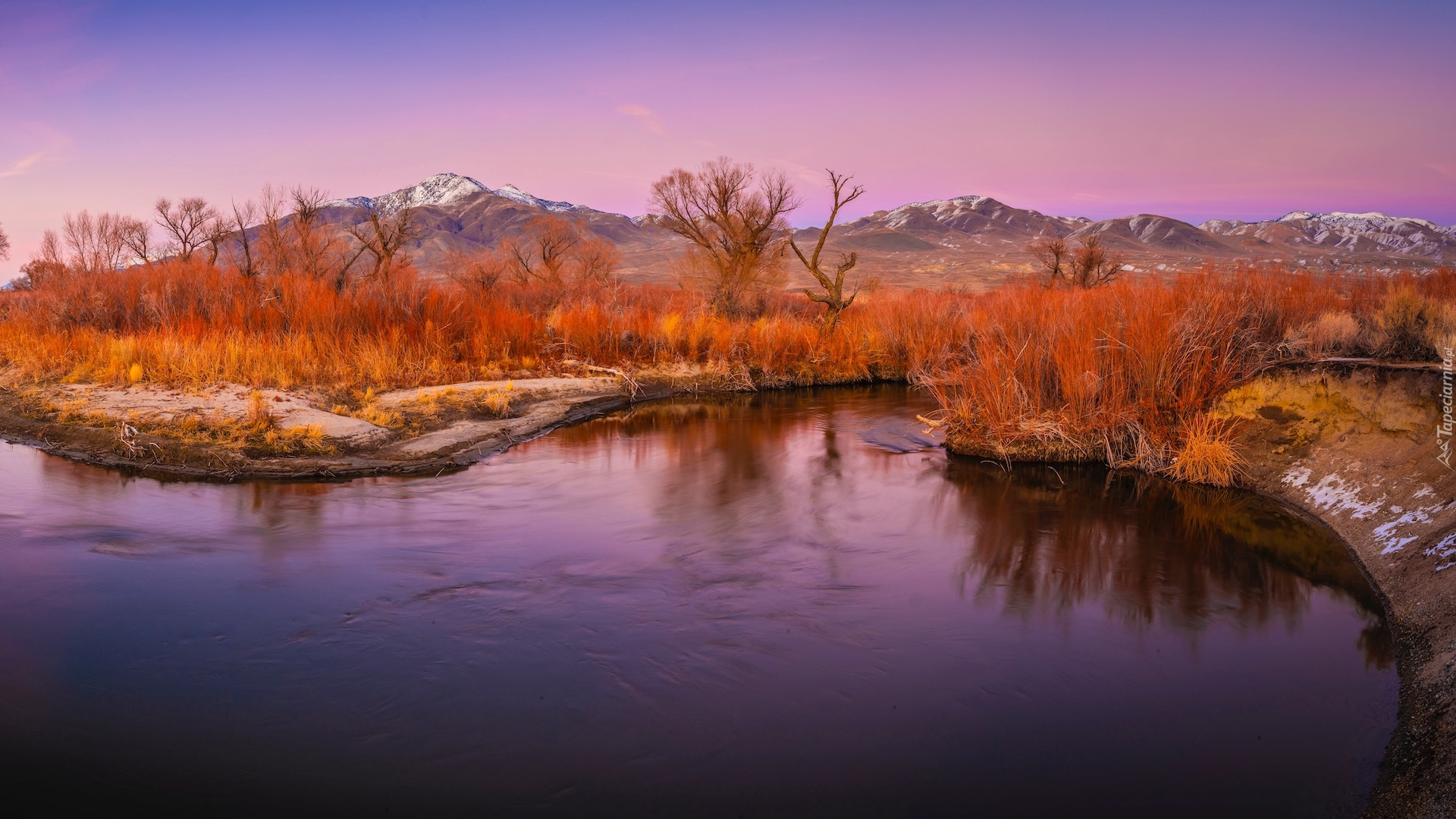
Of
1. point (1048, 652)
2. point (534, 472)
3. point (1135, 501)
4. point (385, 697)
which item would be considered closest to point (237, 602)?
Result: point (385, 697)

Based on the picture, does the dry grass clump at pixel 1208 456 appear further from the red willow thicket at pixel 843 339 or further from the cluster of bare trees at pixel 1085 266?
the cluster of bare trees at pixel 1085 266

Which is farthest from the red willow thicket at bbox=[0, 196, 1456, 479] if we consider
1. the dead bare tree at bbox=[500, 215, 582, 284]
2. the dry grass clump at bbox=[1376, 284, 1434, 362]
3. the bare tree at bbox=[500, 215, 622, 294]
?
the bare tree at bbox=[500, 215, 622, 294]

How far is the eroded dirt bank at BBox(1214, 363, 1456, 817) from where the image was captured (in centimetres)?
399

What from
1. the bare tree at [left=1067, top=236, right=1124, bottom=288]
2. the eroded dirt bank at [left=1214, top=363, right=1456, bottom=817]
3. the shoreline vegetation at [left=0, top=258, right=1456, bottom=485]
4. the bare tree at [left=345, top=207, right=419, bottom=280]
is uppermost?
the bare tree at [left=345, top=207, right=419, bottom=280]

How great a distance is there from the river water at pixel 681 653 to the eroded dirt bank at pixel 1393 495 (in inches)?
9.2

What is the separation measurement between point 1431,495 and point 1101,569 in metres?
2.66

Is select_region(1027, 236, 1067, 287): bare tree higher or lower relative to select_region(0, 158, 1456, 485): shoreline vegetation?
higher

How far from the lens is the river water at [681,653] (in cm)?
418

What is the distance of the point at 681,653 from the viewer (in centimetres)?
562

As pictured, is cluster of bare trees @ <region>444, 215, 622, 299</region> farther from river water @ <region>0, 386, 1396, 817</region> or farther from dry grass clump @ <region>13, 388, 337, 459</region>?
river water @ <region>0, 386, 1396, 817</region>

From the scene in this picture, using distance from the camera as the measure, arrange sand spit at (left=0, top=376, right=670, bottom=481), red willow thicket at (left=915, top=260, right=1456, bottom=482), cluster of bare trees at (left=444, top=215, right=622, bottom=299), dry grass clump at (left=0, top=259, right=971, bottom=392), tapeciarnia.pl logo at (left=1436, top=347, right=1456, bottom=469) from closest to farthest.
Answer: tapeciarnia.pl logo at (left=1436, top=347, right=1456, bottom=469) → red willow thicket at (left=915, top=260, right=1456, bottom=482) → sand spit at (left=0, top=376, right=670, bottom=481) → dry grass clump at (left=0, top=259, right=971, bottom=392) → cluster of bare trees at (left=444, top=215, right=622, bottom=299)

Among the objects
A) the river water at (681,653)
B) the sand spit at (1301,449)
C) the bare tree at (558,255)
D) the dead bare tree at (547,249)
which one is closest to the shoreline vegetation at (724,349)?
the sand spit at (1301,449)

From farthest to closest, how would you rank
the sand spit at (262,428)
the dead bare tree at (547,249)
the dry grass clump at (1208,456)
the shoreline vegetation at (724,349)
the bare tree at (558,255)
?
1. the bare tree at (558,255)
2. the dead bare tree at (547,249)
3. the sand spit at (262,428)
4. the shoreline vegetation at (724,349)
5. the dry grass clump at (1208,456)

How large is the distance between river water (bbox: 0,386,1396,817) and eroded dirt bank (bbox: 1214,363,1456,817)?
0.23 meters
